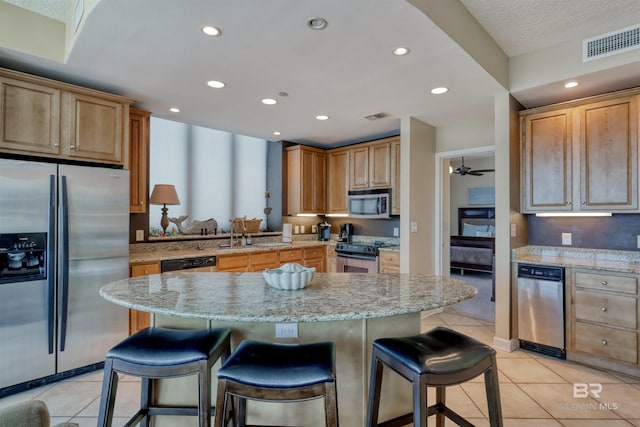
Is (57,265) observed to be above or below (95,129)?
below

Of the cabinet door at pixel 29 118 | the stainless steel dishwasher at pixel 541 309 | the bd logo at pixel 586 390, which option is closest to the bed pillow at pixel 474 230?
the stainless steel dishwasher at pixel 541 309

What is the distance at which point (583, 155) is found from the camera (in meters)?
3.06

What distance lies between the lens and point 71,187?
2.63m

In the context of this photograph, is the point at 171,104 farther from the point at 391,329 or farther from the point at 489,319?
the point at 489,319

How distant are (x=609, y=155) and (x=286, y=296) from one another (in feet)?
10.5

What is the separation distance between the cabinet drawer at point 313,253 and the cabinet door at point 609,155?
318cm

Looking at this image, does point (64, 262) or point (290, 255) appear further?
point (290, 255)

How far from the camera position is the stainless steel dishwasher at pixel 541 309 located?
2951 mm

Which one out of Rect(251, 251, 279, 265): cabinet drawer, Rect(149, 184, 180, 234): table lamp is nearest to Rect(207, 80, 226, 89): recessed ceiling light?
Rect(149, 184, 180, 234): table lamp

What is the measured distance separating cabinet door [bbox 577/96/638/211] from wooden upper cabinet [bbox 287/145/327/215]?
11.0ft

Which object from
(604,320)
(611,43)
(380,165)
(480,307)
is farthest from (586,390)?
(380,165)

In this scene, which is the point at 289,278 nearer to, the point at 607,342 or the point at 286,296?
the point at 286,296

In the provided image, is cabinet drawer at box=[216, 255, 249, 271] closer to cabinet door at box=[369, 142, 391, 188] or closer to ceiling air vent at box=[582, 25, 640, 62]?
cabinet door at box=[369, 142, 391, 188]

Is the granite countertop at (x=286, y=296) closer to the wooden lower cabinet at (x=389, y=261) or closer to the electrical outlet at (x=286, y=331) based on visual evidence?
the electrical outlet at (x=286, y=331)
